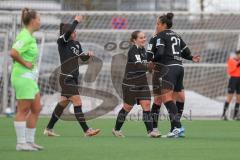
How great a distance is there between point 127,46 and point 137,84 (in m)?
9.18

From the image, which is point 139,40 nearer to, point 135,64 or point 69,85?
point 135,64

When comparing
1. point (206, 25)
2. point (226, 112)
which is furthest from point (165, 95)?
point (206, 25)

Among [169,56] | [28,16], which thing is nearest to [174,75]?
[169,56]

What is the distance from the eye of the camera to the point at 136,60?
13172 millimetres

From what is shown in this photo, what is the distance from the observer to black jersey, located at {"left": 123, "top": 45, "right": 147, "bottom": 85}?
43.2 ft

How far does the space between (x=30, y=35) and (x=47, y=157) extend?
185 cm

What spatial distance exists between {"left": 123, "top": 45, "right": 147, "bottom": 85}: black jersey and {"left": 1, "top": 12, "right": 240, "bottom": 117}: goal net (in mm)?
8165

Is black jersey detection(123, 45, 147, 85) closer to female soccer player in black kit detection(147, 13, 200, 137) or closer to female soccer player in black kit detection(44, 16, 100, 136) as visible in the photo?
female soccer player in black kit detection(147, 13, 200, 137)

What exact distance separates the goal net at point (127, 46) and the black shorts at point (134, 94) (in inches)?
319

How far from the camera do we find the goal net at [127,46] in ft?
73.8

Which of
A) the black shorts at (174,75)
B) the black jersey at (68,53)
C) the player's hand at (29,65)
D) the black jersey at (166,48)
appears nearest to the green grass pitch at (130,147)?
the black shorts at (174,75)

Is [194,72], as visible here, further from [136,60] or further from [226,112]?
[136,60]

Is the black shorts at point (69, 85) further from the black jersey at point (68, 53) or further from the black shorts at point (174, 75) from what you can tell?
the black shorts at point (174, 75)

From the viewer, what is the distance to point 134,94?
44.0ft
